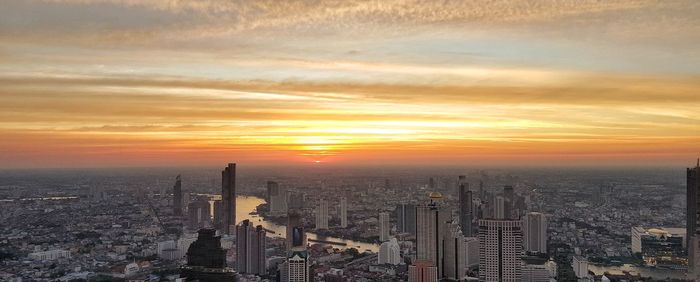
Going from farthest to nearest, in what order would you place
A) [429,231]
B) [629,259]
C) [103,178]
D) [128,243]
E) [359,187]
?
1. [359,187]
2. [103,178]
3. [128,243]
4. [629,259]
5. [429,231]

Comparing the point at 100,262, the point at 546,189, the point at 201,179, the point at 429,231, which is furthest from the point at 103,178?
the point at 546,189

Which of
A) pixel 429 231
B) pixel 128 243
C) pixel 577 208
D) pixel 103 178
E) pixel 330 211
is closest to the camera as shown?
pixel 429 231

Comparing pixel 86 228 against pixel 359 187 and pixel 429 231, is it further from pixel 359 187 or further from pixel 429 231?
pixel 359 187

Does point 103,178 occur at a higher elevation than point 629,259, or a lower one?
higher

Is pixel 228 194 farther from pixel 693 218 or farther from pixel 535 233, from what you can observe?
pixel 693 218

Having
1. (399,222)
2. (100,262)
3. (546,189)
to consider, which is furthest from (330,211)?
(100,262)

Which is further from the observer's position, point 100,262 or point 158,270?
point 100,262

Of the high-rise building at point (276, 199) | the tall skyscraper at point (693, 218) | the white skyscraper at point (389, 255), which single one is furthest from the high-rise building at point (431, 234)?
the high-rise building at point (276, 199)

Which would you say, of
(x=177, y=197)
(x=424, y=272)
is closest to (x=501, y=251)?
(x=424, y=272)
